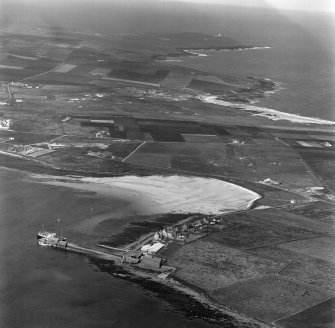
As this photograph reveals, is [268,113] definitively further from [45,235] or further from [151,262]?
[151,262]

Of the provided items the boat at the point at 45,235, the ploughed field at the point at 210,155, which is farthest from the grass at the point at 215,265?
the boat at the point at 45,235

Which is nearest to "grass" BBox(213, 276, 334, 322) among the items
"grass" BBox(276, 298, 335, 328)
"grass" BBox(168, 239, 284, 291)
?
"grass" BBox(276, 298, 335, 328)

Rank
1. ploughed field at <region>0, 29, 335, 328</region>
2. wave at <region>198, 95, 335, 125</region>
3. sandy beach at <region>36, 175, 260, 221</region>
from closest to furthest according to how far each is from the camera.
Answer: ploughed field at <region>0, 29, 335, 328</region> → sandy beach at <region>36, 175, 260, 221</region> → wave at <region>198, 95, 335, 125</region>

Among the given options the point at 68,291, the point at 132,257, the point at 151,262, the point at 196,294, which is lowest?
the point at 196,294

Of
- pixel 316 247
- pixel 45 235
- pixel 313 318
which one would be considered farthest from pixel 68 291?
pixel 316 247

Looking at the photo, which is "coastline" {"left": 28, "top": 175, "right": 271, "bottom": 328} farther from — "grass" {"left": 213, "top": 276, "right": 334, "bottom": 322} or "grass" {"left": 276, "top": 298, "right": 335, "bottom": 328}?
"grass" {"left": 276, "top": 298, "right": 335, "bottom": 328}

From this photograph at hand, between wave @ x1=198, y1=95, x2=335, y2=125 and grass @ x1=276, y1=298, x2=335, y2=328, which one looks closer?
grass @ x1=276, y1=298, x2=335, y2=328

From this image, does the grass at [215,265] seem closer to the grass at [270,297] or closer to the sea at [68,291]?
the grass at [270,297]
